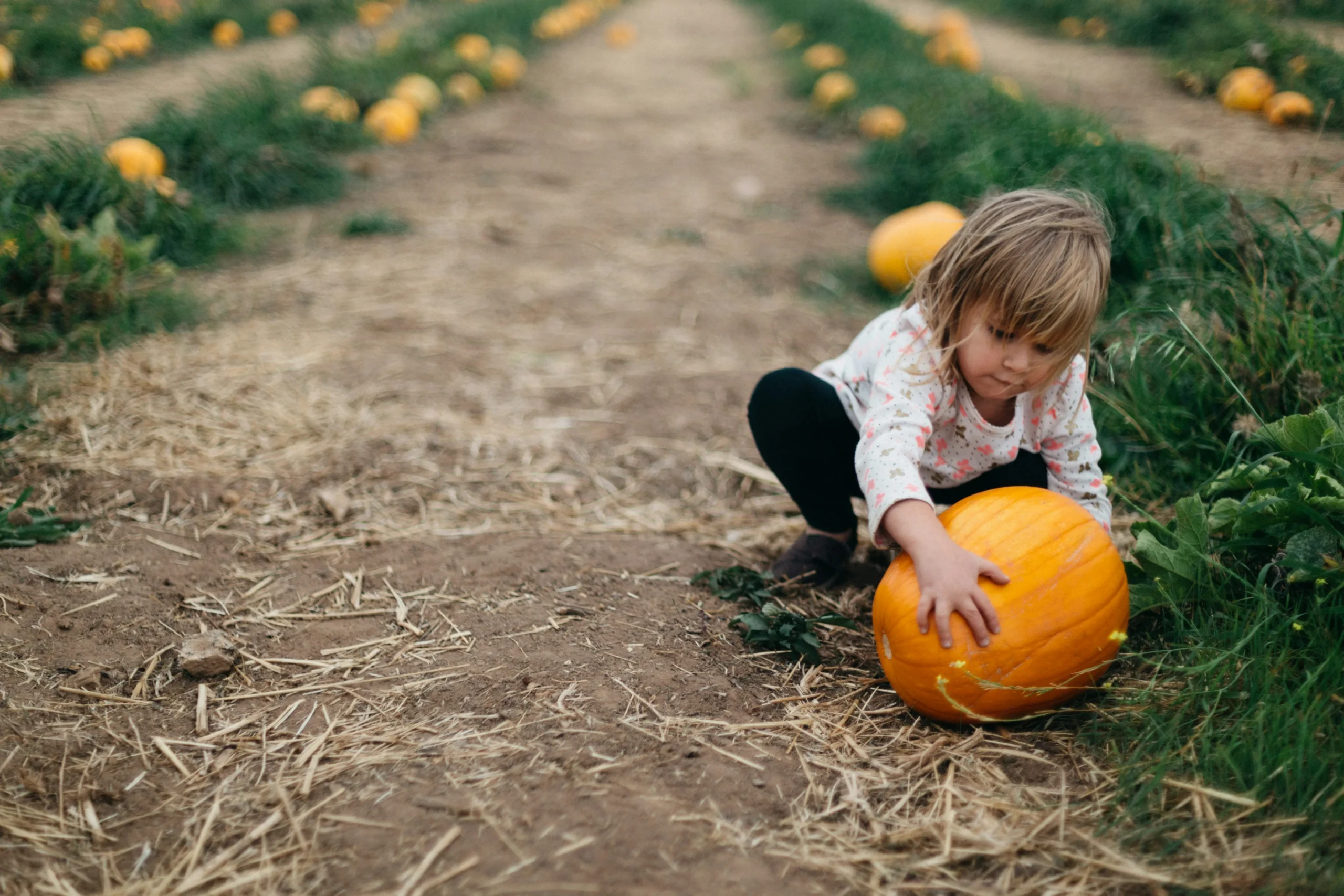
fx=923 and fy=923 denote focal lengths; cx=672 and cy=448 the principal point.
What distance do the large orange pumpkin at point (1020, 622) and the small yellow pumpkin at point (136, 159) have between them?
439 centimetres

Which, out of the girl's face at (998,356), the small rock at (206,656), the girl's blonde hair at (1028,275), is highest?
the girl's blonde hair at (1028,275)

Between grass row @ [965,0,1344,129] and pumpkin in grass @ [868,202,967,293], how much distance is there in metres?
1.45

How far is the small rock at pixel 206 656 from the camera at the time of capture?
208 cm

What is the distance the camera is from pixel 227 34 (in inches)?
381

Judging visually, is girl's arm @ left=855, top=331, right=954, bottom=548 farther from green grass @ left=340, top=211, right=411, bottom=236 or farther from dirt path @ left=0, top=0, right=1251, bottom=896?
green grass @ left=340, top=211, right=411, bottom=236

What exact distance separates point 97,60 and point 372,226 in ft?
13.5

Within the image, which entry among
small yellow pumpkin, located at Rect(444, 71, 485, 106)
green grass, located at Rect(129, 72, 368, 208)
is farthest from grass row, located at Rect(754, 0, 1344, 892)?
small yellow pumpkin, located at Rect(444, 71, 485, 106)

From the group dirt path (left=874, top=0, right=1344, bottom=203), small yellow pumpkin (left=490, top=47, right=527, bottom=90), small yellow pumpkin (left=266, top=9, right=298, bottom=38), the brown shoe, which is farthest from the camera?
small yellow pumpkin (left=266, top=9, right=298, bottom=38)

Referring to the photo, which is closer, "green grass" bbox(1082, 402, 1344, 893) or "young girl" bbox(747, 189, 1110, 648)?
"green grass" bbox(1082, 402, 1344, 893)

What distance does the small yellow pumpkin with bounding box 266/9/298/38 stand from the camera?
34.5 ft

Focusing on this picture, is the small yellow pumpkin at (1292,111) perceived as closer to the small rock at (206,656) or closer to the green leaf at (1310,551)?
the green leaf at (1310,551)

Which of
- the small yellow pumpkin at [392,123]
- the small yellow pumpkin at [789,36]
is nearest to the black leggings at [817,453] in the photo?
the small yellow pumpkin at [392,123]

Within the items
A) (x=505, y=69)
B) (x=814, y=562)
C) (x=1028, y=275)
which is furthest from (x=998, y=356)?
(x=505, y=69)

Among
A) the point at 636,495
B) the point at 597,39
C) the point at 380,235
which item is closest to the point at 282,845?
the point at 636,495
